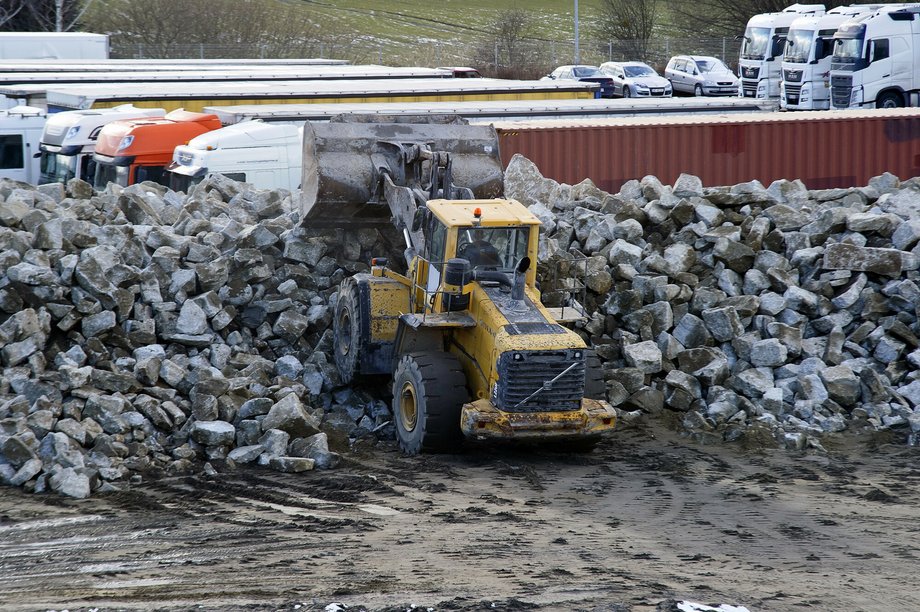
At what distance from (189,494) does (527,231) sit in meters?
3.77

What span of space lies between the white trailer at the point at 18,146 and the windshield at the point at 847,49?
69.9 feet

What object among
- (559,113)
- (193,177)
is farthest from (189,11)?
(193,177)

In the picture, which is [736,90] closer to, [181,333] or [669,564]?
[181,333]

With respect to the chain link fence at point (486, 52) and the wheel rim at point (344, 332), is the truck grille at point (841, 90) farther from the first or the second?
the wheel rim at point (344, 332)

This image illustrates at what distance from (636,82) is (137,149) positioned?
25.9 meters

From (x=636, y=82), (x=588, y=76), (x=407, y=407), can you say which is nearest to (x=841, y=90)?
(x=636, y=82)

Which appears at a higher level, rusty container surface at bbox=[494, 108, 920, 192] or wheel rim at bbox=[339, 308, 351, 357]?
rusty container surface at bbox=[494, 108, 920, 192]

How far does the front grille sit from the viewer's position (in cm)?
960

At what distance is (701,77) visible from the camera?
42.0 m

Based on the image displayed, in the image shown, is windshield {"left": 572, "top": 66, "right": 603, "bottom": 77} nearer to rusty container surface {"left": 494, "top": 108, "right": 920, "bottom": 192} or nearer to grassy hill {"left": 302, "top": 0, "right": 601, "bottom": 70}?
grassy hill {"left": 302, "top": 0, "right": 601, "bottom": 70}

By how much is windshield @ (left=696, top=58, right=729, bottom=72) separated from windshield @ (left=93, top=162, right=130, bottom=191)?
2932 centimetres

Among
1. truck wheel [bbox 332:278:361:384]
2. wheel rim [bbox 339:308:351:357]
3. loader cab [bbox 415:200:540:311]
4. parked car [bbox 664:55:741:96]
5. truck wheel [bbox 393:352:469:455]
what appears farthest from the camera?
parked car [bbox 664:55:741:96]

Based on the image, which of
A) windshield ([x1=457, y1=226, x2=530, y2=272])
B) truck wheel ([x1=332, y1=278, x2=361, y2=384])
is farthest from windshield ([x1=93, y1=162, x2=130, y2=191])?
windshield ([x1=457, y1=226, x2=530, y2=272])

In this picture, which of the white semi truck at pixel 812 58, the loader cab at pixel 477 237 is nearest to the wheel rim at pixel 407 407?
the loader cab at pixel 477 237
